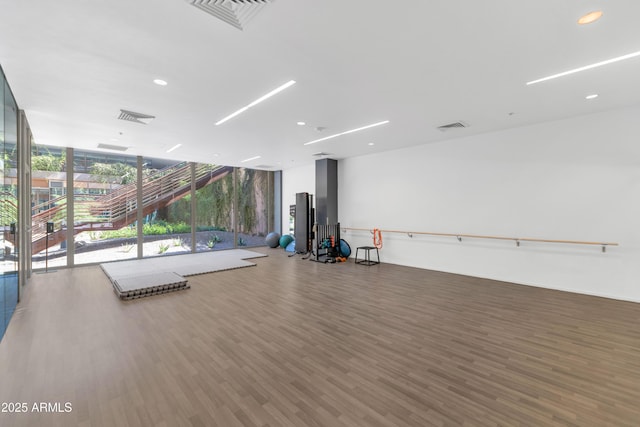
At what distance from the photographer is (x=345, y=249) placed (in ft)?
29.0

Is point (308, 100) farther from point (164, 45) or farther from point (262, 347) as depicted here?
point (262, 347)

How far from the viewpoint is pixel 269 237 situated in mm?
11180

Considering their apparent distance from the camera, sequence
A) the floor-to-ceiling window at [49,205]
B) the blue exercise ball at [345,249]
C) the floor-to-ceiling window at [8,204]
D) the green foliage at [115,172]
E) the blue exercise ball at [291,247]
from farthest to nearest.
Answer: the blue exercise ball at [291,247] → the blue exercise ball at [345,249] → the green foliage at [115,172] → the floor-to-ceiling window at [49,205] → the floor-to-ceiling window at [8,204]

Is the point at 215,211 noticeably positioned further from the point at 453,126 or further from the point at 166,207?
the point at 453,126

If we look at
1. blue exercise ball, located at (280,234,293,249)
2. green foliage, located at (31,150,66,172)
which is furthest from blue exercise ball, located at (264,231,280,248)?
green foliage, located at (31,150,66,172)

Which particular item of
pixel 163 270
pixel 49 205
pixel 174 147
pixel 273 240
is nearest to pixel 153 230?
pixel 49 205

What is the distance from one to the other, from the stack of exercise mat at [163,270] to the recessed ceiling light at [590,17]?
22.2ft

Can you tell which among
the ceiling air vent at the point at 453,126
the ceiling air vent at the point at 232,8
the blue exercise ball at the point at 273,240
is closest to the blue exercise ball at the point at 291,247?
the blue exercise ball at the point at 273,240

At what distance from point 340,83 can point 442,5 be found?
1.57 metres

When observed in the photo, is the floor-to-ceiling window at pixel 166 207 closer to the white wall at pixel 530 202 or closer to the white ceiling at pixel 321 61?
the white ceiling at pixel 321 61

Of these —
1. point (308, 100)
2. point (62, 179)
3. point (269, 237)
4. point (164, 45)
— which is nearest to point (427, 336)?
point (308, 100)

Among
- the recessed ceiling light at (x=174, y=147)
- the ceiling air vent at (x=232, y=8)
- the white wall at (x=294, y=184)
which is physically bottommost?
the white wall at (x=294, y=184)

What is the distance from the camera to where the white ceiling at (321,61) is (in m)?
2.30

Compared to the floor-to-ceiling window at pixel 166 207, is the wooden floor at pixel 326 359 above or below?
below
